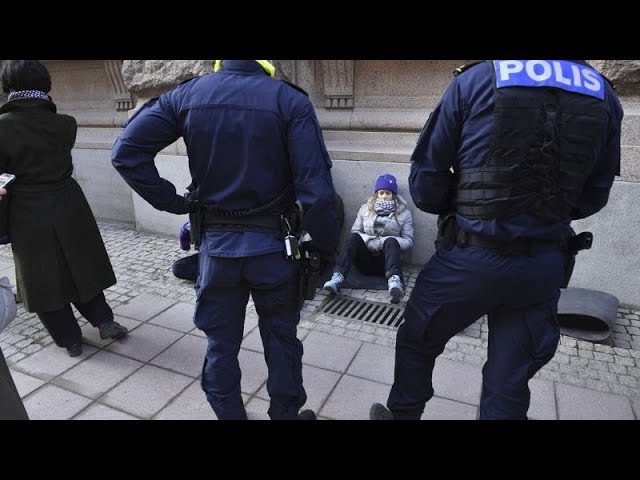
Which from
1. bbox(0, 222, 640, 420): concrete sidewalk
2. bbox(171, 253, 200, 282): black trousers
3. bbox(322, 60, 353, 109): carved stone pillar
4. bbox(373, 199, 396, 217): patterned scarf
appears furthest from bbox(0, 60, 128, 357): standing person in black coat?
bbox(322, 60, 353, 109): carved stone pillar

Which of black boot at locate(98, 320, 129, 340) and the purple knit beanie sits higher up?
the purple knit beanie

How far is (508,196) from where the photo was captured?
1.77 m

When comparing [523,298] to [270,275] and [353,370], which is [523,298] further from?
[353,370]

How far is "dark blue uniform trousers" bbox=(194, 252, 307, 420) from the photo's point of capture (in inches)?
83.1

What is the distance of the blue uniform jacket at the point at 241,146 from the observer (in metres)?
1.93

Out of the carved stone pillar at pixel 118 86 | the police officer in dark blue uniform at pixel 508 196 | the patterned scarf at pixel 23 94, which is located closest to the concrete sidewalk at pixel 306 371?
the police officer in dark blue uniform at pixel 508 196

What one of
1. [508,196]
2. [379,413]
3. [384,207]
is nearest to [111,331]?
[379,413]

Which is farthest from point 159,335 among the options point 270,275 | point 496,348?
point 496,348

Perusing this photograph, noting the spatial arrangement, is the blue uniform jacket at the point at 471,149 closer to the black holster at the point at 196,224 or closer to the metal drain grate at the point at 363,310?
the black holster at the point at 196,224

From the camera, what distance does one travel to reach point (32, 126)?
2.70 metres

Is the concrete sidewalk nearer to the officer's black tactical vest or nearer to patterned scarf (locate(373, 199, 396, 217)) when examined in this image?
patterned scarf (locate(373, 199, 396, 217))

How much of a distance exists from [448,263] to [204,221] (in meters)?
1.21

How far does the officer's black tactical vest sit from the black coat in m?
2.61

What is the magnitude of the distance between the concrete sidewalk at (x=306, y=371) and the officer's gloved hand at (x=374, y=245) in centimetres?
87
